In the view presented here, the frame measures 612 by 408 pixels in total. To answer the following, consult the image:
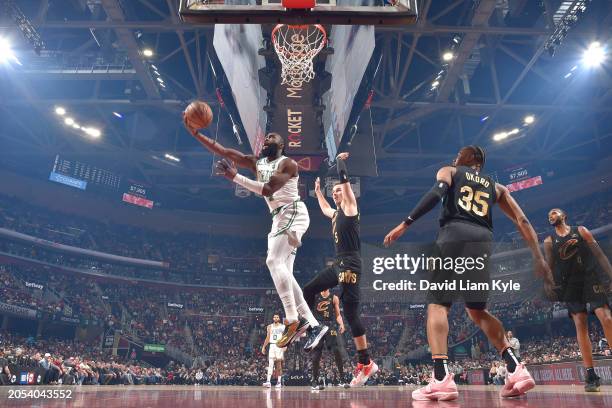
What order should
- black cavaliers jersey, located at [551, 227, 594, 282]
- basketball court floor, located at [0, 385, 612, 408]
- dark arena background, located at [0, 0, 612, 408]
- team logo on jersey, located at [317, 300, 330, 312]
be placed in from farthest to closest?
1. dark arena background, located at [0, 0, 612, 408]
2. team logo on jersey, located at [317, 300, 330, 312]
3. black cavaliers jersey, located at [551, 227, 594, 282]
4. basketball court floor, located at [0, 385, 612, 408]

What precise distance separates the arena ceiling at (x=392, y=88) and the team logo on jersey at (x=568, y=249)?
10.3m

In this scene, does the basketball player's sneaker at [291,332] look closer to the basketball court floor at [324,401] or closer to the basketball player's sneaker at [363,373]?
the basketball court floor at [324,401]

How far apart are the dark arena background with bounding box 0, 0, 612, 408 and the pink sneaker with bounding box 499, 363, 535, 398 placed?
5 cm

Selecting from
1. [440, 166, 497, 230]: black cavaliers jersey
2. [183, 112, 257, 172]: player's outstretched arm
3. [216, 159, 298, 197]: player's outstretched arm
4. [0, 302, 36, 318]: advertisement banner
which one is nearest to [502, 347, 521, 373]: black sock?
[440, 166, 497, 230]: black cavaliers jersey

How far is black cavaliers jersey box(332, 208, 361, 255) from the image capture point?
6.27 m

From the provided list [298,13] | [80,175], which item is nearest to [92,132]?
[80,175]

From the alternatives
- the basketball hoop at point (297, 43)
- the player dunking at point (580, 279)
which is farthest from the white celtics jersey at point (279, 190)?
the basketball hoop at point (297, 43)

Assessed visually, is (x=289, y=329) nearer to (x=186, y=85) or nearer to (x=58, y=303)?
(x=186, y=85)

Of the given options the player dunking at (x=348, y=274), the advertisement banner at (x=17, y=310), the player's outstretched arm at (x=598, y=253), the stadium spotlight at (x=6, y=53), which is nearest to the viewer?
the player's outstretched arm at (x=598, y=253)

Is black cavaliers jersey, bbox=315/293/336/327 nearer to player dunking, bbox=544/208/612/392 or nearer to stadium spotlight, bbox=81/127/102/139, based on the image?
player dunking, bbox=544/208/612/392

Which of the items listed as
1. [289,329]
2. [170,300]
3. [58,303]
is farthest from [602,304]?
[170,300]

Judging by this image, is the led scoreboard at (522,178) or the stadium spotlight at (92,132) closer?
the stadium spotlight at (92,132)

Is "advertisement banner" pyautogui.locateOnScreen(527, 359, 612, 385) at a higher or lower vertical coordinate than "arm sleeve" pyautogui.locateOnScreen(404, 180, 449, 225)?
lower

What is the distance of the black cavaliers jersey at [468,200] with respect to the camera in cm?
421
